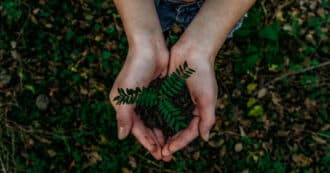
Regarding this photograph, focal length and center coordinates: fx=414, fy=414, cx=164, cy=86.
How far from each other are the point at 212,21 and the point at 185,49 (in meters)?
0.24

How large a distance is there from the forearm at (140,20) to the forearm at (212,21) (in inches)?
8.6

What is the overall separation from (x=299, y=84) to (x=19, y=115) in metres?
2.55

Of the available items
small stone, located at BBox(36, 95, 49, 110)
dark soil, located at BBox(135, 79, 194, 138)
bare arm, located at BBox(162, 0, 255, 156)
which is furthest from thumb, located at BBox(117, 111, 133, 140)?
small stone, located at BBox(36, 95, 49, 110)

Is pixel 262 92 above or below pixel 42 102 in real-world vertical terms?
below

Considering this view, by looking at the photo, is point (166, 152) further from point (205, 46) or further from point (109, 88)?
point (109, 88)

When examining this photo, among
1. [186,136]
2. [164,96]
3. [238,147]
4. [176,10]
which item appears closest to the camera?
[164,96]

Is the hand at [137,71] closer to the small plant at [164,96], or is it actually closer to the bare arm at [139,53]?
the bare arm at [139,53]

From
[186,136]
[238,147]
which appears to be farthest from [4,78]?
[238,147]

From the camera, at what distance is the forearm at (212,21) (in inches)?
99.5

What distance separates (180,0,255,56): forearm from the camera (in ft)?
8.29

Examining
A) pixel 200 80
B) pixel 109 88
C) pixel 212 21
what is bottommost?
pixel 109 88

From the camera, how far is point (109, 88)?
3729 millimetres

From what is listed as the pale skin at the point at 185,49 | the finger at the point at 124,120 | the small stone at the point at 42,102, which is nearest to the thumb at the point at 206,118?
the pale skin at the point at 185,49

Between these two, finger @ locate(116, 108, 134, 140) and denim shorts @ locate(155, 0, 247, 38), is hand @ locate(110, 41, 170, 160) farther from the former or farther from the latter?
denim shorts @ locate(155, 0, 247, 38)
